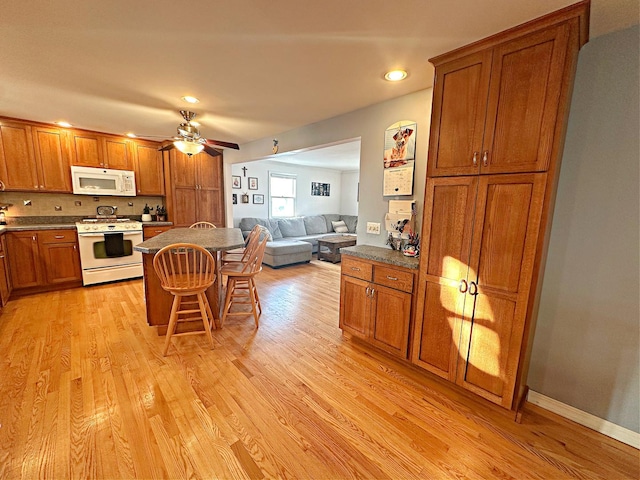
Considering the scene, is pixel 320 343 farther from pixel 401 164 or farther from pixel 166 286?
pixel 401 164

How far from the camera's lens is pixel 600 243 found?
4.98 feet

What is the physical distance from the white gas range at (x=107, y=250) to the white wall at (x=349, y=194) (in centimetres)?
585

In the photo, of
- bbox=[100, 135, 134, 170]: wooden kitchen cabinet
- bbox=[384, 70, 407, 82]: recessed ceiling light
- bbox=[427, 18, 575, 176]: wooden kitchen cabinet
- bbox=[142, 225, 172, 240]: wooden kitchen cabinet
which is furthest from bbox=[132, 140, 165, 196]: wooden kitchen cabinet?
bbox=[427, 18, 575, 176]: wooden kitchen cabinet

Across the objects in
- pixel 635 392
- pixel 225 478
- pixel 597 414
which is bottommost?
pixel 225 478

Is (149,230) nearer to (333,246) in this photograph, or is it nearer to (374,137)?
(333,246)

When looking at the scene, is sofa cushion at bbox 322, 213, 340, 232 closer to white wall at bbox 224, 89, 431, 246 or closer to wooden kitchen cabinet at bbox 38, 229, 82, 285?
white wall at bbox 224, 89, 431, 246

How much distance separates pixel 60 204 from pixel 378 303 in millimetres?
4937

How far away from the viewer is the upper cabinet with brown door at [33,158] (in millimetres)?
3420

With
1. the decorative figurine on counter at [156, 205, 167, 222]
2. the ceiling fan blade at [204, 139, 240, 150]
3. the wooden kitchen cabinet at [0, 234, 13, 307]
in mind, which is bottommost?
the wooden kitchen cabinet at [0, 234, 13, 307]

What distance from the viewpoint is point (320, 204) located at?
8.05m

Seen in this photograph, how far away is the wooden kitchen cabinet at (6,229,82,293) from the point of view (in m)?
3.38

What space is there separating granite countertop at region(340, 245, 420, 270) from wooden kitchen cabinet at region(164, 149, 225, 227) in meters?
3.63

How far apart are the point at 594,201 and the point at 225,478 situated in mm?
2470

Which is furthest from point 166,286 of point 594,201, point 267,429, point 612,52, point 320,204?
point 320,204
